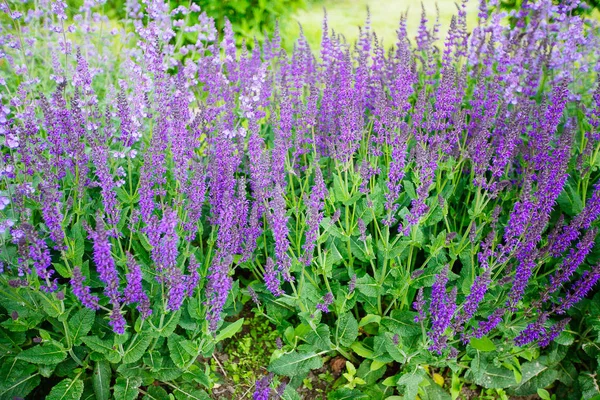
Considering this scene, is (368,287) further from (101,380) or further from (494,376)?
(101,380)

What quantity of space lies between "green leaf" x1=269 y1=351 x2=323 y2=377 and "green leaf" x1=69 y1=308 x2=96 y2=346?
1.05 meters

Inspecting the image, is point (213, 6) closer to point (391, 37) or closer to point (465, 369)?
point (391, 37)

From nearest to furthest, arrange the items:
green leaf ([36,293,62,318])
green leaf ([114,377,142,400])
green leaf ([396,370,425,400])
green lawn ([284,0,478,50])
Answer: green leaf ([36,293,62,318]) < green leaf ([114,377,142,400]) < green leaf ([396,370,425,400]) < green lawn ([284,0,478,50])

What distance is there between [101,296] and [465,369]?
7.50ft

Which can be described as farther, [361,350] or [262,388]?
[361,350]

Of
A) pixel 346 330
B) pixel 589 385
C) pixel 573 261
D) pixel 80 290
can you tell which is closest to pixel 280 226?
pixel 346 330

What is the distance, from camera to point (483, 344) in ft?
9.93

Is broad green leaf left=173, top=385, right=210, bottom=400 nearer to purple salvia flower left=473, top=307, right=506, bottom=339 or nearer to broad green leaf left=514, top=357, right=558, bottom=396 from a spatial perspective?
purple salvia flower left=473, top=307, right=506, bottom=339

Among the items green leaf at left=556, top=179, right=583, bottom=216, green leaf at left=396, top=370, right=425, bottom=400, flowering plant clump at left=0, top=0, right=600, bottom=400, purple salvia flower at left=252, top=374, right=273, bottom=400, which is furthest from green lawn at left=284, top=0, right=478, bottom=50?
purple salvia flower at left=252, top=374, right=273, bottom=400

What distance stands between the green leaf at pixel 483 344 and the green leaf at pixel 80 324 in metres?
2.13

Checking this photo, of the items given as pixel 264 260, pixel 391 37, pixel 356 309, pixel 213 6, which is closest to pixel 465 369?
pixel 356 309

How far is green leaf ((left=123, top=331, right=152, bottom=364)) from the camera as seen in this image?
284cm

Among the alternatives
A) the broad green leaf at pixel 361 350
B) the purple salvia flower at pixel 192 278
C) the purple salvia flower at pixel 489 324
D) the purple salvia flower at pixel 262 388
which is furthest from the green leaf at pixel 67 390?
the purple salvia flower at pixel 489 324

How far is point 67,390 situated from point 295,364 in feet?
4.14
